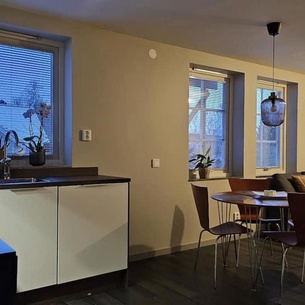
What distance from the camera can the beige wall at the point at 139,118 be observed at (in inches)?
139

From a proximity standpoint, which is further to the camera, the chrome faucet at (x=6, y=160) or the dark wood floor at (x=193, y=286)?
the chrome faucet at (x=6, y=160)

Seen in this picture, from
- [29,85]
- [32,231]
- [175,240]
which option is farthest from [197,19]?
[175,240]

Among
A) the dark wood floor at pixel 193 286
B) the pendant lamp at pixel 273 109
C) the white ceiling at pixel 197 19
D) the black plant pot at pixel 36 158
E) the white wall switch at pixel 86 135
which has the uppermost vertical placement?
the white ceiling at pixel 197 19

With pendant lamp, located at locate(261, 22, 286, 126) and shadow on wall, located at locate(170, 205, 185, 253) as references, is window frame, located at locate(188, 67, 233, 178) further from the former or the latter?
pendant lamp, located at locate(261, 22, 286, 126)

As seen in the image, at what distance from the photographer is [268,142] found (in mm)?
5668

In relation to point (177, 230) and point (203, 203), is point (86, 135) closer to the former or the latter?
point (203, 203)

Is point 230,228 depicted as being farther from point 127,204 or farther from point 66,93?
point 66,93

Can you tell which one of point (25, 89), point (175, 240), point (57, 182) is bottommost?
point (175, 240)

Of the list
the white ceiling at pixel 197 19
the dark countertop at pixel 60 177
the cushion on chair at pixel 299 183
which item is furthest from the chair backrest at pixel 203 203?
the cushion on chair at pixel 299 183

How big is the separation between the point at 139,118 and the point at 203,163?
1.23 meters

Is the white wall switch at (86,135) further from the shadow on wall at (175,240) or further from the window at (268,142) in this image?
the window at (268,142)

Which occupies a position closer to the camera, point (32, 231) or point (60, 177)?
point (32, 231)

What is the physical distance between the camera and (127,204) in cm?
321

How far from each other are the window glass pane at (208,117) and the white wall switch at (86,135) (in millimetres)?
1544
